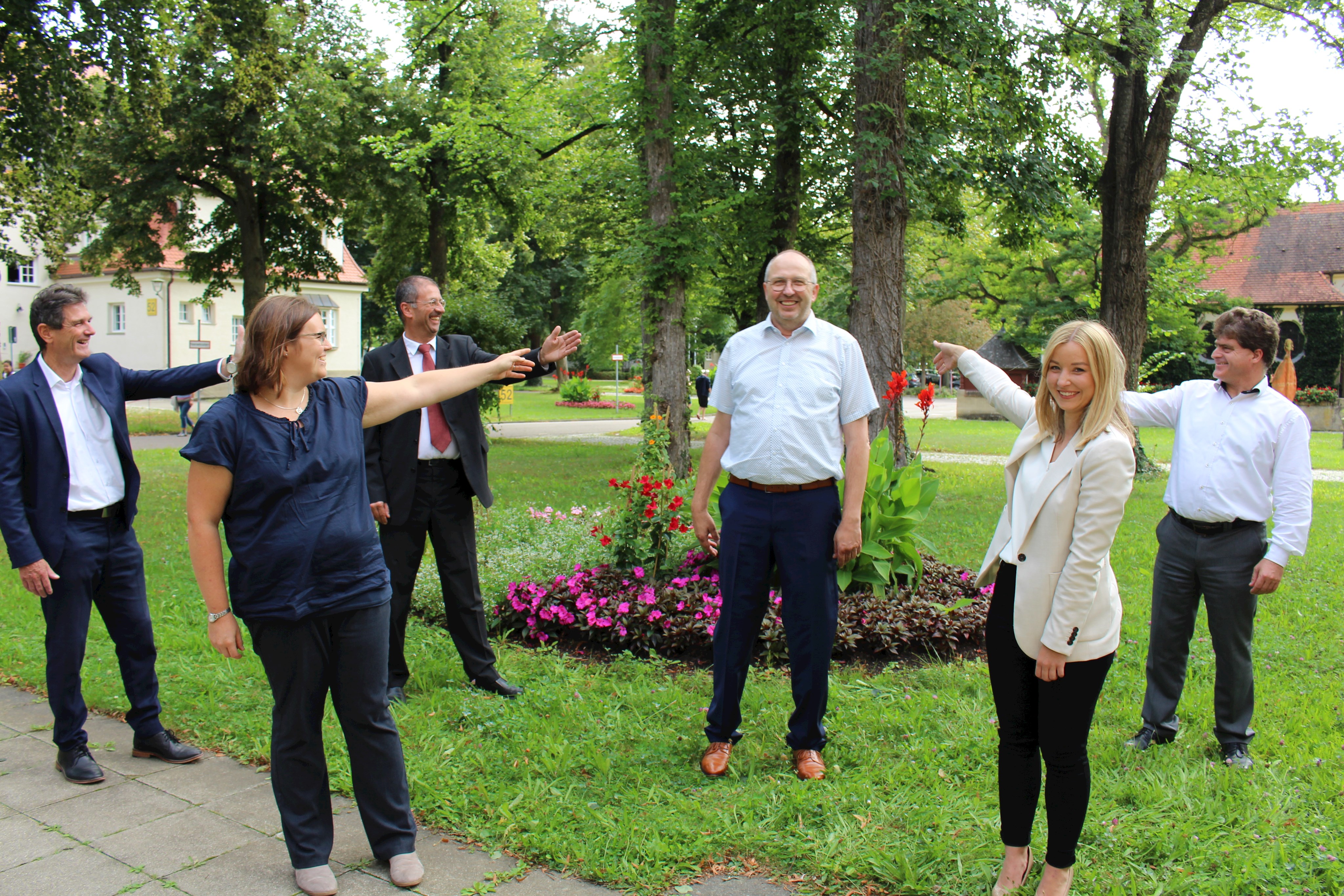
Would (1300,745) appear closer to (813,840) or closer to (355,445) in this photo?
(813,840)

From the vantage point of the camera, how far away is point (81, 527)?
404 cm

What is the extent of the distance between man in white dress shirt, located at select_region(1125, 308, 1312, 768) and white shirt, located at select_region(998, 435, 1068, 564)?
1109 mm

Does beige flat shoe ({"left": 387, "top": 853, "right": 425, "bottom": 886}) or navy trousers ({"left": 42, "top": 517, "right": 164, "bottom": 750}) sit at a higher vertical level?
navy trousers ({"left": 42, "top": 517, "right": 164, "bottom": 750})

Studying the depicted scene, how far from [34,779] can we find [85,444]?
4.72 ft

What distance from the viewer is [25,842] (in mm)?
3447

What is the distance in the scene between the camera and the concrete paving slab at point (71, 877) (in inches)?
122

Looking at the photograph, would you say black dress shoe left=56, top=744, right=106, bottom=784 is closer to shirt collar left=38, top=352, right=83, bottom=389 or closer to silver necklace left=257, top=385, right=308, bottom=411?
shirt collar left=38, top=352, right=83, bottom=389

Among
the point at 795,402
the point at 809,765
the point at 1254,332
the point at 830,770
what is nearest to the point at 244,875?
the point at 809,765

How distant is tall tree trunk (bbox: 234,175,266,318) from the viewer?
21594mm

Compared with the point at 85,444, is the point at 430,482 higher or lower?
lower

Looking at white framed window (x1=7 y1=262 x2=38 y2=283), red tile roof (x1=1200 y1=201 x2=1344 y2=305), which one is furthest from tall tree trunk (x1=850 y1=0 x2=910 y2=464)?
white framed window (x1=7 y1=262 x2=38 y2=283)

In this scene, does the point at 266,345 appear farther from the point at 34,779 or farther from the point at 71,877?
the point at 34,779

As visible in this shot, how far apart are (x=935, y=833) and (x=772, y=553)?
4.11ft

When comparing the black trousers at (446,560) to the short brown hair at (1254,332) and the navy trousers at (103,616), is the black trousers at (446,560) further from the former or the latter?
the short brown hair at (1254,332)
